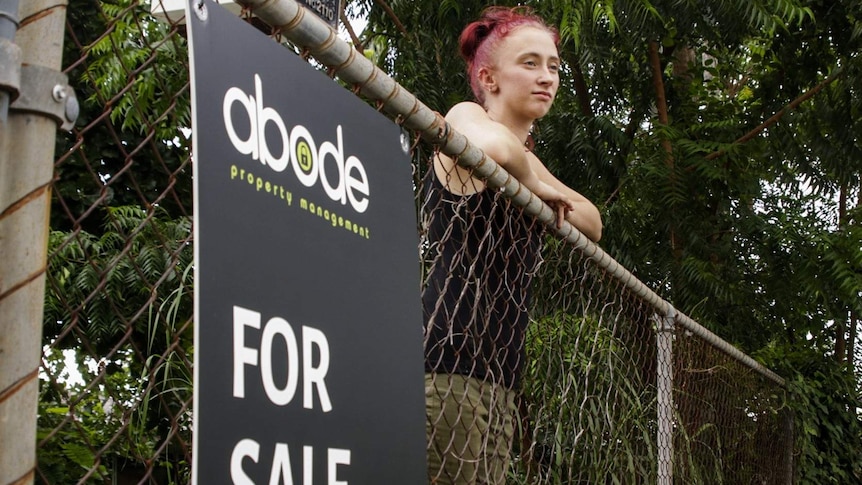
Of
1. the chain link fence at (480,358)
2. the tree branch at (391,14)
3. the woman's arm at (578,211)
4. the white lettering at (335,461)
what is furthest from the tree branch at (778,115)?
the white lettering at (335,461)

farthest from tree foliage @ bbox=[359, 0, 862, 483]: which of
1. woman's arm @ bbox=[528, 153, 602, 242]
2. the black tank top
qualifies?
the black tank top

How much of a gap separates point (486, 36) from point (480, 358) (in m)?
0.86

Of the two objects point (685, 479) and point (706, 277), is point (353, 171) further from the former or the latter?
point (706, 277)

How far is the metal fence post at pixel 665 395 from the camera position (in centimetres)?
347

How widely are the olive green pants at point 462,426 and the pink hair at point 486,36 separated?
30.7 inches

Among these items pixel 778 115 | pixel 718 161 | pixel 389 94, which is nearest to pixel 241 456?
pixel 389 94

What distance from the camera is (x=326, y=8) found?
2.29 metres

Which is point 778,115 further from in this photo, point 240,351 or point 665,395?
point 240,351

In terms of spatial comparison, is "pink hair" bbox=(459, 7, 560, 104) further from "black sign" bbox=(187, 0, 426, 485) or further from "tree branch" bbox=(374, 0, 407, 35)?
"tree branch" bbox=(374, 0, 407, 35)

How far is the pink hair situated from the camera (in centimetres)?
242

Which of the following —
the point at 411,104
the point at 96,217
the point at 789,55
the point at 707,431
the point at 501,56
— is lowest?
the point at 707,431

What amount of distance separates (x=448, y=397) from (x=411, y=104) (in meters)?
0.62

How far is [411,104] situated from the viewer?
1.69 m

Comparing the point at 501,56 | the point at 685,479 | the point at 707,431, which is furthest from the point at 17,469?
the point at 707,431
